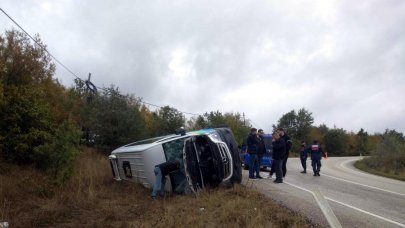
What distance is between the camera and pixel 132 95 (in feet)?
87.2

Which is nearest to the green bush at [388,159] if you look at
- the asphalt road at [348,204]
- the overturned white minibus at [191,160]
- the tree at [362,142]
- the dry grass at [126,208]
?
the asphalt road at [348,204]

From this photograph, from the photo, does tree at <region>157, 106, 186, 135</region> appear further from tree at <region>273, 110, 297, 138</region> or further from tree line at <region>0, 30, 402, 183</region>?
tree at <region>273, 110, 297, 138</region>

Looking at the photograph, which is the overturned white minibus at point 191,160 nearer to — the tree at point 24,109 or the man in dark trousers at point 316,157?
the tree at point 24,109

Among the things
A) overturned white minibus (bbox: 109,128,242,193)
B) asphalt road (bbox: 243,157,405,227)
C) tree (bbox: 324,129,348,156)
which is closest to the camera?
asphalt road (bbox: 243,157,405,227)

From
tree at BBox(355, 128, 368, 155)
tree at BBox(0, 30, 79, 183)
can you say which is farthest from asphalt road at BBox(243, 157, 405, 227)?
tree at BBox(355, 128, 368, 155)

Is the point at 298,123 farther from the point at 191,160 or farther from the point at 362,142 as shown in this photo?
the point at 191,160

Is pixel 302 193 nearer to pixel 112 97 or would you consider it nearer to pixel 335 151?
pixel 112 97

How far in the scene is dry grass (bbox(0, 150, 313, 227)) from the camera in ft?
23.4

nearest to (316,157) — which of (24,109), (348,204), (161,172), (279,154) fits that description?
(279,154)

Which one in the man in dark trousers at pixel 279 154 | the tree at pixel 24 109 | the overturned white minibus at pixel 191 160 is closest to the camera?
the overturned white minibus at pixel 191 160

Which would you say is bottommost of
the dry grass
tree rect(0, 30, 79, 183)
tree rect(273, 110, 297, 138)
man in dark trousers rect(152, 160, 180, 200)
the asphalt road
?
the asphalt road

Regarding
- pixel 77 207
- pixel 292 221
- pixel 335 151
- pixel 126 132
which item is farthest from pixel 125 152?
pixel 335 151

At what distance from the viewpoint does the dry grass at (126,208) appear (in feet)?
23.4

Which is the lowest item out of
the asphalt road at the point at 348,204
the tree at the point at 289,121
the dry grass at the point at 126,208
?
the asphalt road at the point at 348,204
